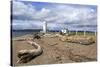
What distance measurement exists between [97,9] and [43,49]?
3.37 feet

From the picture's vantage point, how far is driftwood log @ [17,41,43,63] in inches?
86.0

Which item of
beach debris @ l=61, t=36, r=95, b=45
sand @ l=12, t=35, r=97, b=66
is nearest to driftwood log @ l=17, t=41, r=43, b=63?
sand @ l=12, t=35, r=97, b=66

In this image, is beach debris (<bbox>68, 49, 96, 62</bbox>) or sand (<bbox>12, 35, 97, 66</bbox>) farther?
beach debris (<bbox>68, 49, 96, 62</bbox>)

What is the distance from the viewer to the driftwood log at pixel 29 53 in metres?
2.19

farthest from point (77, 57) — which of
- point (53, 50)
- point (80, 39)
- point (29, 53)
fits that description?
point (29, 53)

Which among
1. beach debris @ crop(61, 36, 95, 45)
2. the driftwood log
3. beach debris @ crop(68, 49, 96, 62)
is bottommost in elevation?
beach debris @ crop(68, 49, 96, 62)

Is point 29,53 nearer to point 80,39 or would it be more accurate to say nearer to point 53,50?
point 53,50

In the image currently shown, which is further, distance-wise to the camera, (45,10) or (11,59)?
(45,10)

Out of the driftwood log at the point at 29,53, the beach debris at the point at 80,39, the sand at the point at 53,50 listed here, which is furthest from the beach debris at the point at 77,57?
the driftwood log at the point at 29,53

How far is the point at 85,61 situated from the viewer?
247 centimetres

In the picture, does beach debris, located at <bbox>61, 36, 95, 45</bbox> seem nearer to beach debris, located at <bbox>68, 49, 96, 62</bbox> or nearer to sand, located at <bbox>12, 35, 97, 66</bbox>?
sand, located at <bbox>12, 35, 97, 66</bbox>

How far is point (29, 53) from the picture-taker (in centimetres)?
223
